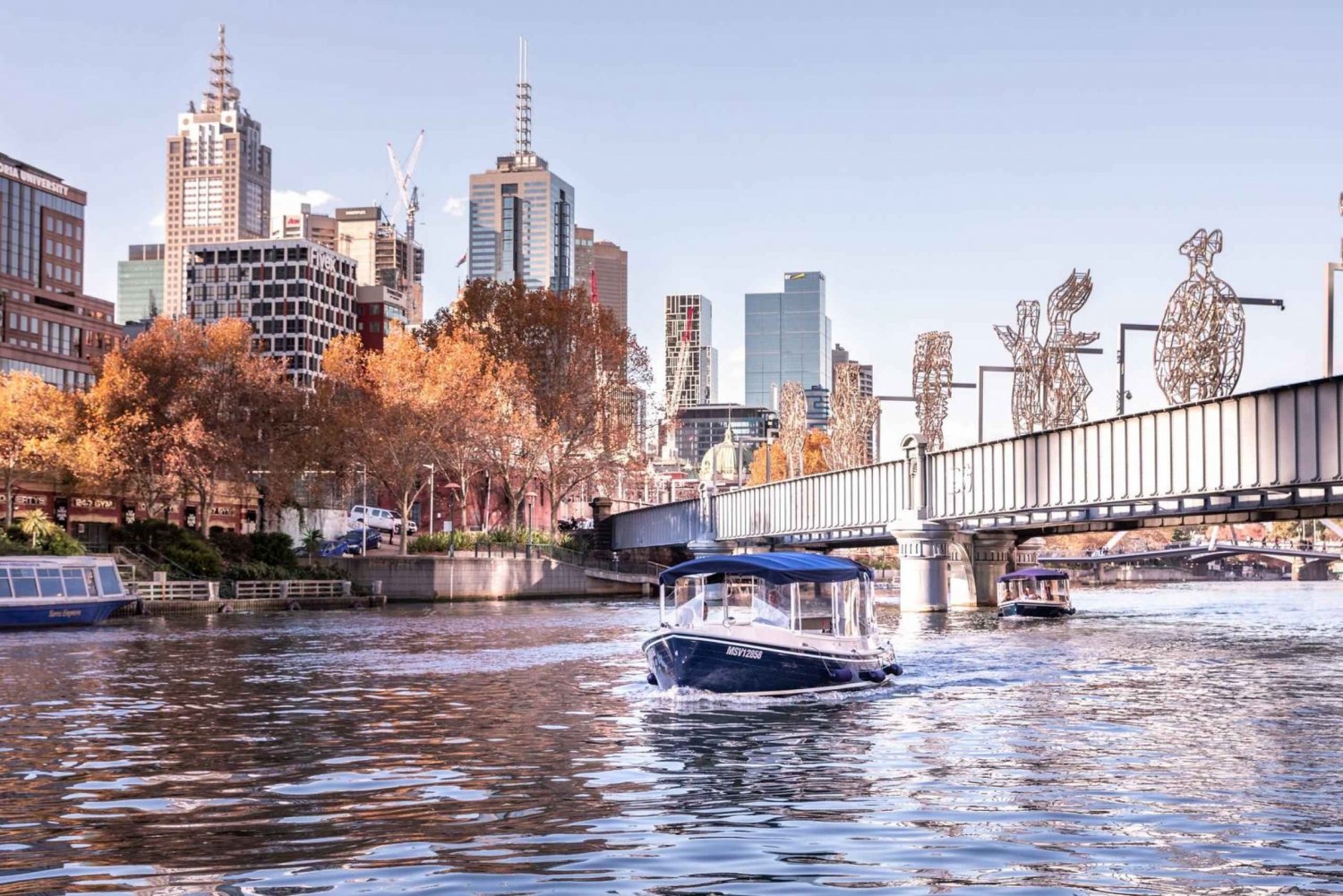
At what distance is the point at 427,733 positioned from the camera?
31.1 metres

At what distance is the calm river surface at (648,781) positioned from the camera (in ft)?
57.2

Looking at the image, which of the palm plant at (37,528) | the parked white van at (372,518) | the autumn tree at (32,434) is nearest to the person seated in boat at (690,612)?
the palm plant at (37,528)

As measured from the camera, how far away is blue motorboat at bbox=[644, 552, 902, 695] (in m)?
37.0

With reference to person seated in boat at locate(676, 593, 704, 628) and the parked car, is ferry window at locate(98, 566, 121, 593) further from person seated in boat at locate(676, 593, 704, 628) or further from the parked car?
the parked car

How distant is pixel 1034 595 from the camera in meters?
92.7

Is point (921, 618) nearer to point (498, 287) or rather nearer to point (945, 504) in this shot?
point (945, 504)

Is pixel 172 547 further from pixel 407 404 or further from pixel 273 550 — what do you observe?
pixel 407 404

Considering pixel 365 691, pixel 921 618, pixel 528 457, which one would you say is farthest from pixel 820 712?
pixel 528 457

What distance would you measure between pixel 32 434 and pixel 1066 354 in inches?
2557

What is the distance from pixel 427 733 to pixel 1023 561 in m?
121

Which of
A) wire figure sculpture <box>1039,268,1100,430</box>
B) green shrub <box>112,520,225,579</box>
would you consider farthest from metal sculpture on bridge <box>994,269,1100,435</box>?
green shrub <box>112,520,225,579</box>

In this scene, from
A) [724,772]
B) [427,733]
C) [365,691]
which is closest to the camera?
[724,772]

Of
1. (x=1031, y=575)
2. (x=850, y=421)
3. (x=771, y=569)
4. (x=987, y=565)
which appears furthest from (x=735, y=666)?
(x=850, y=421)

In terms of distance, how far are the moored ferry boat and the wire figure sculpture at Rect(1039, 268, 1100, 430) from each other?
8.68 m
